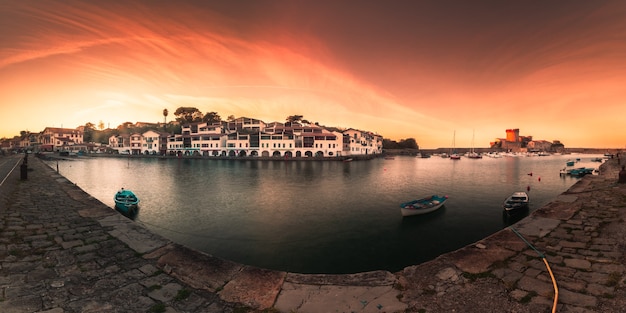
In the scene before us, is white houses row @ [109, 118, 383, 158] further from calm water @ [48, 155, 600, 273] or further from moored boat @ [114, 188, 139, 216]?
moored boat @ [114, 188, 139, 216]

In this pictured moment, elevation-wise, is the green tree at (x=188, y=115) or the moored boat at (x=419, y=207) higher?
the green tree at (x=188, y=115)

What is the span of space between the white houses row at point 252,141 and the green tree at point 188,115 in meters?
19.8

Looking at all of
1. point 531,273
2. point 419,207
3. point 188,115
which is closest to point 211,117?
point 188,115

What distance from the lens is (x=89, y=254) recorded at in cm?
760

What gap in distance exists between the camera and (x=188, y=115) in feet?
387

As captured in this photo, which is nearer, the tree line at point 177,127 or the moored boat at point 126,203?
the moored boat at point 126,203

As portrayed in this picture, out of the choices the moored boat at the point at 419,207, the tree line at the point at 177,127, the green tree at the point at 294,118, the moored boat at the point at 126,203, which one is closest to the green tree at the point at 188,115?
the tree line at the point at 177,127

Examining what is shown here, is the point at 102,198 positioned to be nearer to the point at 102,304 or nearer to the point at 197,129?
the point at 102,304

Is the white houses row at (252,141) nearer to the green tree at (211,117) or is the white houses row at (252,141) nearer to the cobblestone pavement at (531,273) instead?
the green tree at (211,117)

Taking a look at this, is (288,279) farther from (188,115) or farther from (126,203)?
(188,115)

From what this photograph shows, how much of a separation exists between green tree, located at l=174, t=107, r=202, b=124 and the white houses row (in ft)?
64.9

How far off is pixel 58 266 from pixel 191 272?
3520 mm

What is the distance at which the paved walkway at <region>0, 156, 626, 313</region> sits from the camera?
529 cm

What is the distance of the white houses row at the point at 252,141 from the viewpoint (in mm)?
84062
